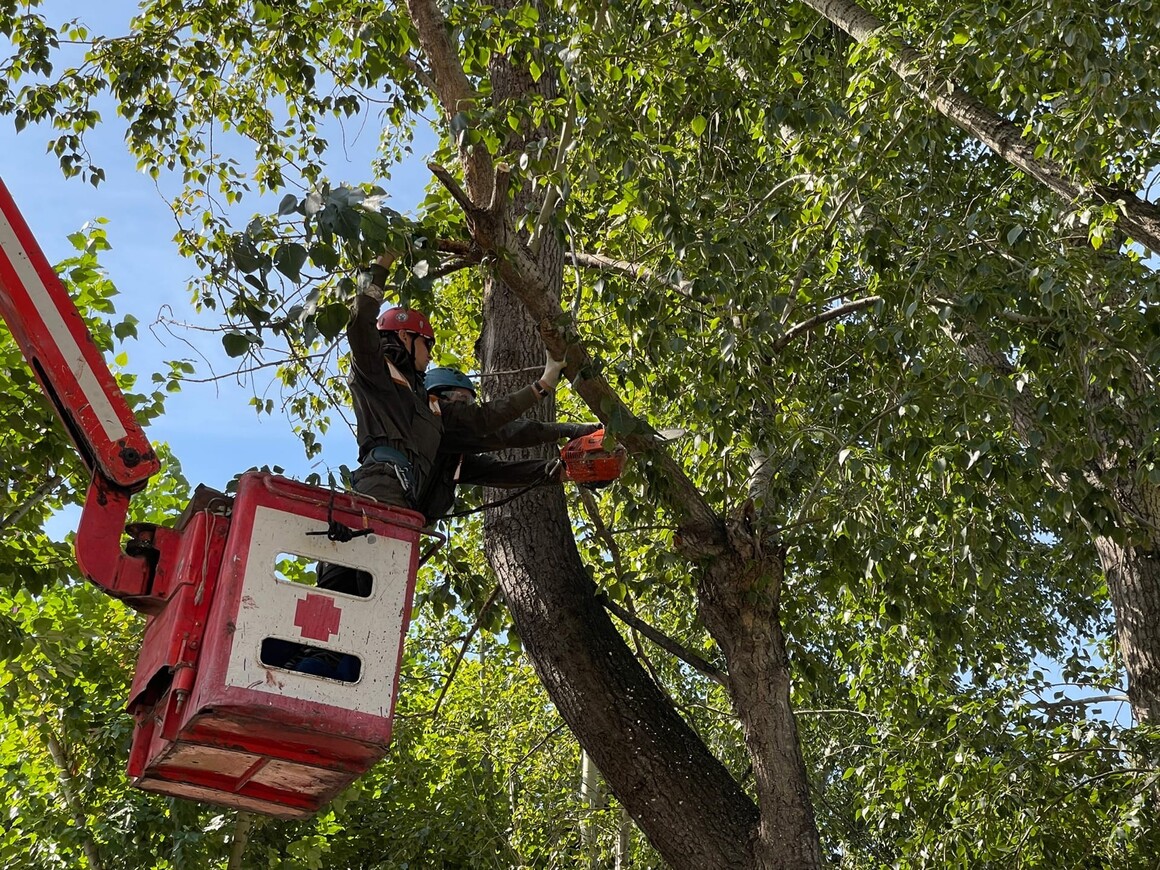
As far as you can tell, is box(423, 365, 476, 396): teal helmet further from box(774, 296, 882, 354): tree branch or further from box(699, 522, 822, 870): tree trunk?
box(774, 296, 882, 354): tree branch

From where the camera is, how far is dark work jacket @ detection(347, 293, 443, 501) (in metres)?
4.25

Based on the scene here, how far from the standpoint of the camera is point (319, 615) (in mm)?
3621

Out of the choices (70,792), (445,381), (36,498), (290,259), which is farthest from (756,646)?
Result: (70,792)

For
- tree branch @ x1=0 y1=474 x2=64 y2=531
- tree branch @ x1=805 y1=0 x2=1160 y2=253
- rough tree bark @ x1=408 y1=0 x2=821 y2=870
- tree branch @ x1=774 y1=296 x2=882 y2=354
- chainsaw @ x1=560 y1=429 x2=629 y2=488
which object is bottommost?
rough tree bark @ x1=408 y1=0 x2=821 y2=870

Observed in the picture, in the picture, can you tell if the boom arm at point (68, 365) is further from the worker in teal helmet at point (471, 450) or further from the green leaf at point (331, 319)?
the worker in teal helmet at point (471, 450)

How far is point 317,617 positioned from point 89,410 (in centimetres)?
101

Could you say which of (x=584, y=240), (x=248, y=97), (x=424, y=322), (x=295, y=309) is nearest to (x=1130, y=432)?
(x=584, y=240)

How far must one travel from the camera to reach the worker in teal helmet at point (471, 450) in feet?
15.9

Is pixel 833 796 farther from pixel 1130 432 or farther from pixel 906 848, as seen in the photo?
pixel 1130 432

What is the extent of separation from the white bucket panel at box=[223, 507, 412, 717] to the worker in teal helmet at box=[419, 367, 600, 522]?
1024mm

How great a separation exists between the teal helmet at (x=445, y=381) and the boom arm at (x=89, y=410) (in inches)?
47.3

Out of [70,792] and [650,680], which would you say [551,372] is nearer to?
[650,680]

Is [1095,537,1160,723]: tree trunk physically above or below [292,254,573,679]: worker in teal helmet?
above

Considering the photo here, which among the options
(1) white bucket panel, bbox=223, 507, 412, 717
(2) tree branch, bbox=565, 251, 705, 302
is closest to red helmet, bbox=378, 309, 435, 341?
(2) tree branch, bbox=565, 251, 705, 302
